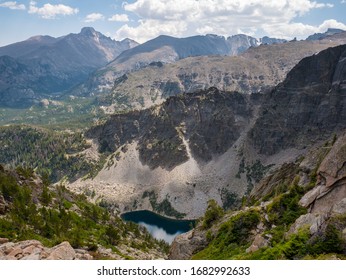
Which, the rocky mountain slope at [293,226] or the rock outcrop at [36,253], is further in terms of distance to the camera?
the rock outcrop at [36,253]

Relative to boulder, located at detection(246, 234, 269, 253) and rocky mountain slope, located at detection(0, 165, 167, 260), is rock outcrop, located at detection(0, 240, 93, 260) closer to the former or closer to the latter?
rocky mountain slope, located at detection(0, 165, 167, 260)

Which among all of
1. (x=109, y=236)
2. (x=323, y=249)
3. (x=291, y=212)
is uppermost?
(x=323, y=249)

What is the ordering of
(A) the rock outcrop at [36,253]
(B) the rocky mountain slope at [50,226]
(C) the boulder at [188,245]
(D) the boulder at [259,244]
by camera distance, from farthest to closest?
(C) the boulder at [188,245] < (B) the rocky mountain slope at [50,226] < (D) the boulder at [259,244] < (A) the rock outcrop at [36,253]

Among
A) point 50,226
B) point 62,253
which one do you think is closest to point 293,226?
point 62,253

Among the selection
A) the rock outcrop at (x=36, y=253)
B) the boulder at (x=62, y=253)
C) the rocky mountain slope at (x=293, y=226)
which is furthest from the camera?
the boulder at (x=62, y=253)

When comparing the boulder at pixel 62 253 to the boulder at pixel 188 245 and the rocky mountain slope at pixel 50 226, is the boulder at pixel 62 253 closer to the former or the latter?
the rocky mountain slope at pixel 50 226

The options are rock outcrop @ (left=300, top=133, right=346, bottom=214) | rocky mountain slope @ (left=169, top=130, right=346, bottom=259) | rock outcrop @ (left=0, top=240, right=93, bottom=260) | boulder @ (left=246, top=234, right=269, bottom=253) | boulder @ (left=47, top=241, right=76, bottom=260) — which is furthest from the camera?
rock outcrop @ (left=300, top=133, right=346, bottom=214)

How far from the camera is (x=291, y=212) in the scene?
5606cm

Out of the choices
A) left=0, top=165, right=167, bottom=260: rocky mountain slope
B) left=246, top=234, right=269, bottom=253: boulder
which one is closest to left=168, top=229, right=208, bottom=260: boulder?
left=0, top=165, right=167, bottom=260: rocky mountain slope

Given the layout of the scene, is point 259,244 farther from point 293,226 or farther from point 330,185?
point 330,185

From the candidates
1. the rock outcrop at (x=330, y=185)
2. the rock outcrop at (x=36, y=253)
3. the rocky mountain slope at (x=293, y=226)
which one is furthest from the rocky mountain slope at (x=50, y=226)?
the rock outcrop at (x=330, y=185)
